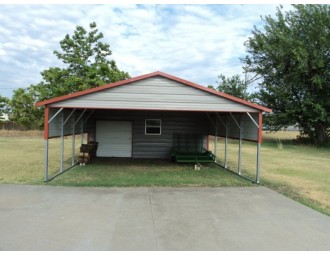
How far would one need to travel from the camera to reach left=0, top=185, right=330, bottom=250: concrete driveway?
4.37 meters

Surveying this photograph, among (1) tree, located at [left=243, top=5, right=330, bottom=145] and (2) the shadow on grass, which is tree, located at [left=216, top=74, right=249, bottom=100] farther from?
(2) the shadow on grass

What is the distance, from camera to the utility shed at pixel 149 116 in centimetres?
898

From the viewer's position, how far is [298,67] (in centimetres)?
2161

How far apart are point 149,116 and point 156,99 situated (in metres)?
5.95

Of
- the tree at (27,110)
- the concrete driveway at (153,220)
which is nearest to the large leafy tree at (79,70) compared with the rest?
the tree at (27,110)

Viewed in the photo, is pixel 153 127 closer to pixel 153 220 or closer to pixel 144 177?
pixel 144 177

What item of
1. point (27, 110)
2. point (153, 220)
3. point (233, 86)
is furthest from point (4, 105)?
point (153, 220)

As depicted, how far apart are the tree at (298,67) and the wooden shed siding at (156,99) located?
14.7m

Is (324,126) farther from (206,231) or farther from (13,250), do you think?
(13,250)

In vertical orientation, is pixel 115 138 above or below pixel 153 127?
below

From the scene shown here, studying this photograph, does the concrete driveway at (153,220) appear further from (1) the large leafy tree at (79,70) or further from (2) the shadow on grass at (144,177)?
(1) the large leafy tree at (79,70)

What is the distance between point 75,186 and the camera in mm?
8094

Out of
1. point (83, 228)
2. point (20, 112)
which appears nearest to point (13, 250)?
point (83, 228)

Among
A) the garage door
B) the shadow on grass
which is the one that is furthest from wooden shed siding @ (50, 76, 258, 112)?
the garage door
